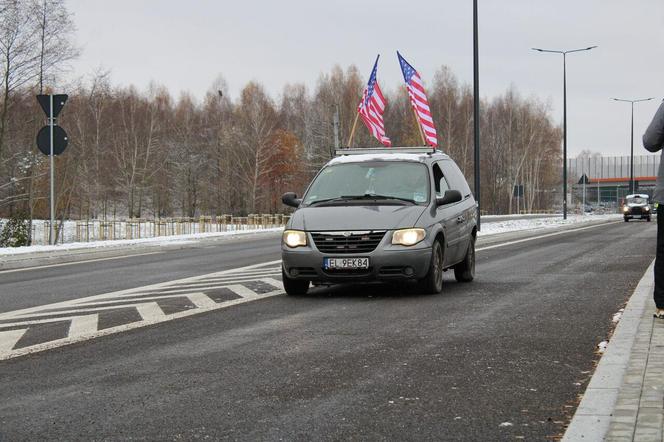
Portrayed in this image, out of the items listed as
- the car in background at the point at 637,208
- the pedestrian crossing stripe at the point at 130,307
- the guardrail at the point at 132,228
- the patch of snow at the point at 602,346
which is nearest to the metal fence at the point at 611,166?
the car in background at the point at 637,208

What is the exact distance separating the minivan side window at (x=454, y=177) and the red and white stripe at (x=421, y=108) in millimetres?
15155

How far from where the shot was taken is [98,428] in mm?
4512

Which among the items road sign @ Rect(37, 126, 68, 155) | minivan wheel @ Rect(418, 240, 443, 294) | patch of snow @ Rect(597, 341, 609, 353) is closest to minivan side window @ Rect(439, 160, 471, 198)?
minivan wheel @ Rect(418, 240, 443, 294)

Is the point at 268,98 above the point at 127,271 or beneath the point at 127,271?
above

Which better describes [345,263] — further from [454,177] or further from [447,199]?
[454,177]

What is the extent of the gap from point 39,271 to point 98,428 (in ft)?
40.6

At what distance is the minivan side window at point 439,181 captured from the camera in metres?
11.9

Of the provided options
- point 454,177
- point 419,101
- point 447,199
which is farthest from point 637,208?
point 447,199

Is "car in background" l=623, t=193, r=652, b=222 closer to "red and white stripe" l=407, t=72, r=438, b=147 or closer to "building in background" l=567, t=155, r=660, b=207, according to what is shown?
"red and white stripe" l=407, t=72, r=438, b=147

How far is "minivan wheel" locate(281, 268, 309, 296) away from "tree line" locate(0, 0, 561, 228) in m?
36.0

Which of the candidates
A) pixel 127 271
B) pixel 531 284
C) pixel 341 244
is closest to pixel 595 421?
pixel 341 244

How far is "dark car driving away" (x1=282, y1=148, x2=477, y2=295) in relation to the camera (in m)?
10.4

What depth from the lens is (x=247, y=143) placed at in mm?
79750

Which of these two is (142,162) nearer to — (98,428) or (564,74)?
(564,74)
